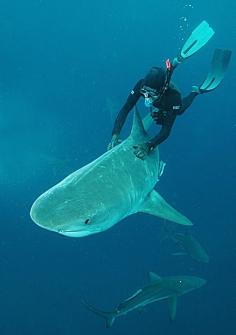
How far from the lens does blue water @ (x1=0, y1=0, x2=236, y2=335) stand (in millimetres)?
15320

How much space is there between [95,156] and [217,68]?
8.43 meters

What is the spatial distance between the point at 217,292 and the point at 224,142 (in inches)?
279

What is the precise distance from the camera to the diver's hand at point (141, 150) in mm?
5301

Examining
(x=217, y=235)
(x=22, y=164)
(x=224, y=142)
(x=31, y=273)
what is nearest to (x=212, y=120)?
(x=224, y=142)

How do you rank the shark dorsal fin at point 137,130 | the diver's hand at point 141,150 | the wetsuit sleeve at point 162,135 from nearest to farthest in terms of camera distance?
the diver's hand at point 141,150 < the shark dorsal fin at point 137,130 < the wetsuit sleeve at point 162,135

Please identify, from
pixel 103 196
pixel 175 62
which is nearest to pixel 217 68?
pixel 175 62

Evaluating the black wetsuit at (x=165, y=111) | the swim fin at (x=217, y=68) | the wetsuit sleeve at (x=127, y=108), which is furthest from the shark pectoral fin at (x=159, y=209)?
the swim fin at (x=217, y=68)

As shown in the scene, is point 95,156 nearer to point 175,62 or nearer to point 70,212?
point 175,62

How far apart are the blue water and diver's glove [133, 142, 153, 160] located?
8.21 m

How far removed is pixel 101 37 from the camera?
21422 millimetres

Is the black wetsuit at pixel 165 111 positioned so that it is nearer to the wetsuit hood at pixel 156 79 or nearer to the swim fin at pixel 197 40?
the wetsuit hood at pixel 156 79

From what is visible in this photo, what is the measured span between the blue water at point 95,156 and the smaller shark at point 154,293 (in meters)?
3.38

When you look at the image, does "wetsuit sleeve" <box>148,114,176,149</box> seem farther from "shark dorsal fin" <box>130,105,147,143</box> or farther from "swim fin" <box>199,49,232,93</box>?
"swim fin" <box>199,49,232,93</box>

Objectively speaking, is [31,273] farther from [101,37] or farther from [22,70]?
[101,37]
